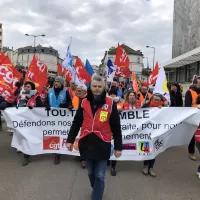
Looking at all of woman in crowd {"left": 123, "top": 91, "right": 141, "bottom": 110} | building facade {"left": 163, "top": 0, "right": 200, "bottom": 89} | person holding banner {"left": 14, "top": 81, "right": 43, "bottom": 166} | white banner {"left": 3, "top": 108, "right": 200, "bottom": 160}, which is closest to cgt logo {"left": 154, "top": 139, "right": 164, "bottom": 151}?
white banner {"left": 3, "top": 108, "right": 200, "bottom": 160}

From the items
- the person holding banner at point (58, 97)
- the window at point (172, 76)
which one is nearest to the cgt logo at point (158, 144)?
the person holding banner at point (58, 97)

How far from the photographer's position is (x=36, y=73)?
662cm

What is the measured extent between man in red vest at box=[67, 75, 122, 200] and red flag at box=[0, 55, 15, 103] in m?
3.39

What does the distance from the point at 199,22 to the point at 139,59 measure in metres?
70.6

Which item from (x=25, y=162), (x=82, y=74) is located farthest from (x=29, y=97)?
(x=82, y=74)

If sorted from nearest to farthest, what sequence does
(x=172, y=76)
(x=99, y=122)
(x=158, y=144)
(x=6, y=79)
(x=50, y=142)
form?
(x=99, y=122)
(x=158, y=144)
(x=50, y=142)
(x=6, y=79)
(x=172, y=76)

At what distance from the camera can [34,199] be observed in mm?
4016

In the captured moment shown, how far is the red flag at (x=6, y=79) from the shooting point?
6.40 m

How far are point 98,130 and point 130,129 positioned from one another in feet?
6.60

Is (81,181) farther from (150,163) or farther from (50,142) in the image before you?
(150,163)

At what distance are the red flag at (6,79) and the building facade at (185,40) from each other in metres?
21.4

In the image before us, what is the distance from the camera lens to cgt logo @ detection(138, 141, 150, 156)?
17.2ft

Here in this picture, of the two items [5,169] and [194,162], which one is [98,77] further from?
[194,162]

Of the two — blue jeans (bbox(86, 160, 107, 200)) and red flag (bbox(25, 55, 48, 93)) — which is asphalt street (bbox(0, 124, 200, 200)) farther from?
red flag (bbox(25, 55, 48, 93))
